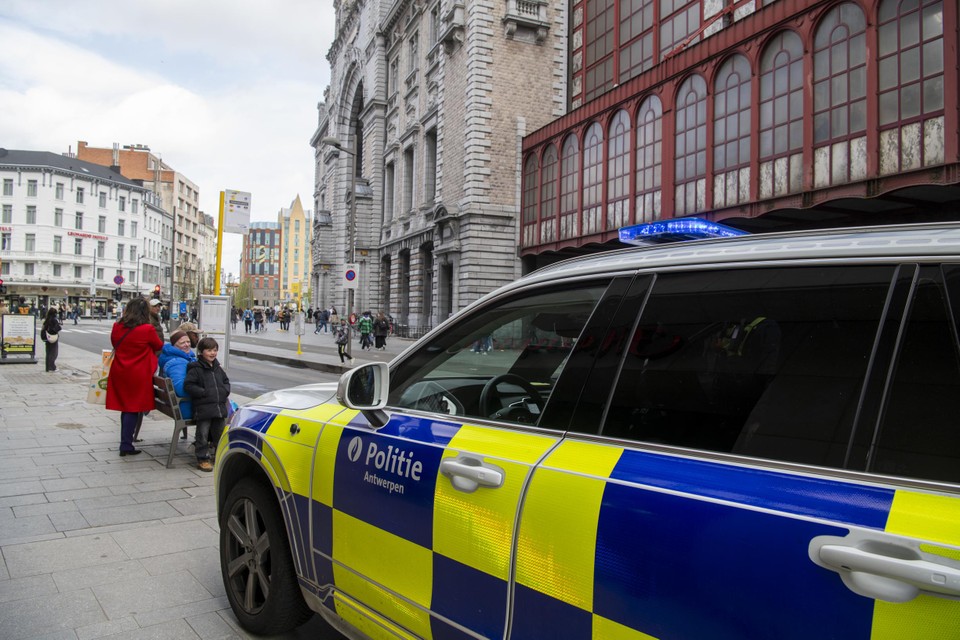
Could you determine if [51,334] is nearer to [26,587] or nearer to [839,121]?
[26,587]

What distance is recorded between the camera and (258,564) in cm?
314

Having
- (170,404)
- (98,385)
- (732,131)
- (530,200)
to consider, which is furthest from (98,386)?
(530,200)

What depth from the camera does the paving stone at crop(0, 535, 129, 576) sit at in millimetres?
4059

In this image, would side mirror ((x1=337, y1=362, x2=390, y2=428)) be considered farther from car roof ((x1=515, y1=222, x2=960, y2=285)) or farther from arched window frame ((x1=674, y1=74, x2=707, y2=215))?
arched window frame ((x1=674, y1=74, x2=707, y2=215))

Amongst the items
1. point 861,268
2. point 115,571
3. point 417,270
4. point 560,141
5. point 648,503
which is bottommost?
point 115,571

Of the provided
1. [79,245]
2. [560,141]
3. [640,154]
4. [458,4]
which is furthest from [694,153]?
[79,245]

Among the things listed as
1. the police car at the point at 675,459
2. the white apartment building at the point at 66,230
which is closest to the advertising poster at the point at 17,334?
the police car at the point at 675,459

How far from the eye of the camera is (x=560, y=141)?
95.2 ft

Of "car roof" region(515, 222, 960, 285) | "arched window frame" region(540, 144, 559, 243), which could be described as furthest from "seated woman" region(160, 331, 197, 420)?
"arched window frame" region(540, 144, 559, 243)

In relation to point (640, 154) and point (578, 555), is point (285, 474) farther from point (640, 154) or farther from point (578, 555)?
point (640, 154)

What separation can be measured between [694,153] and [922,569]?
21.8 metres

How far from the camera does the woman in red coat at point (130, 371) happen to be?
7035mm

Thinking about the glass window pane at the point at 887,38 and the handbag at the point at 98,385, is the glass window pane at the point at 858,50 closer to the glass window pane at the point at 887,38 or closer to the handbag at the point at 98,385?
the glass window pane at the point at 887,38

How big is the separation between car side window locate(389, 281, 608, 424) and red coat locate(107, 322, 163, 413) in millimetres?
5347
